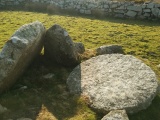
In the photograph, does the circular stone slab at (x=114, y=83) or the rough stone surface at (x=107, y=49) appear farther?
the rough stone surface at (x=107, y=49)

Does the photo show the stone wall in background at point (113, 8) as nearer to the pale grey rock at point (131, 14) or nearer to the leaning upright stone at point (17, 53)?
the pale grey rock at point (131, 14)

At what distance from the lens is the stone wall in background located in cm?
1891

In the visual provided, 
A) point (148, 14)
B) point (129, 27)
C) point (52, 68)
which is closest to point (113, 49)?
point (52, 68)

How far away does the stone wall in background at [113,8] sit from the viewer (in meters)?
18.9

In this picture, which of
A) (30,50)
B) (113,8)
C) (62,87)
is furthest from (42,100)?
(113,8)

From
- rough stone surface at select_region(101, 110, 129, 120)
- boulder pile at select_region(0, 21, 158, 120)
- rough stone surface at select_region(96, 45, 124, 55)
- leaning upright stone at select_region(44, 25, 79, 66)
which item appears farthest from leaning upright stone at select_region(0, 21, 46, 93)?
rough stone surface at select_region(96, 45, 124, 55)

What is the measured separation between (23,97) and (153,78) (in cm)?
352

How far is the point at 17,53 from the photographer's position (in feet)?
24.3

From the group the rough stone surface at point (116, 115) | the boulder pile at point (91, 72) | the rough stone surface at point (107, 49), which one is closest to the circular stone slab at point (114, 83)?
the boulder pile at point (91, 72)

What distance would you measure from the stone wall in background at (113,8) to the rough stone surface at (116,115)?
12599 millimetres

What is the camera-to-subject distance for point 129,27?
16641 mm

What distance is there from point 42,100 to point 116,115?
200cm

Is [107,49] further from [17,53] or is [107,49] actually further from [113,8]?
[113,8]

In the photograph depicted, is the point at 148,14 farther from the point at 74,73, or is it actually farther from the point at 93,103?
the point at 93,103
